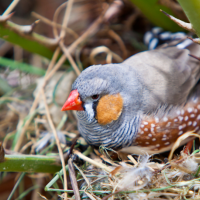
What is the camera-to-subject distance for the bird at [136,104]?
53.4 inches

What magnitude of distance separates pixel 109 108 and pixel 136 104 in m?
0.18

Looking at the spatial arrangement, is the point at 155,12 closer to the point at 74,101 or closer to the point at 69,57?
the point at 69,57

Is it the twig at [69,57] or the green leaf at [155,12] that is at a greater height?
the green leaf at [155,12]

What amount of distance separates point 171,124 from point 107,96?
0.45 metres

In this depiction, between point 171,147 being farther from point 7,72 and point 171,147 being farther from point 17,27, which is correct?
point 7,72

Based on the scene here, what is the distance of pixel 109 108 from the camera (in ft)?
4.50

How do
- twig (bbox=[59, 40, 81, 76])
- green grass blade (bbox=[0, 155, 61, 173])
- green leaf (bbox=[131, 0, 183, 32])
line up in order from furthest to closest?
1. twig (bbox=[59, 40, 81, 76])
2. green leaf (bbox=[131, 0, 183, 32])
3. green grass blade (bbox=[0, 155, 61, 173])

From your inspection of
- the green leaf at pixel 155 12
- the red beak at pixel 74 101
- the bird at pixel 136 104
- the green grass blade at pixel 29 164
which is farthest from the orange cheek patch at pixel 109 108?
the green leaf at pixel 155 12

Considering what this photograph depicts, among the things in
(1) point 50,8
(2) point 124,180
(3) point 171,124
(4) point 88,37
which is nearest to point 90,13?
(4) point 88,37

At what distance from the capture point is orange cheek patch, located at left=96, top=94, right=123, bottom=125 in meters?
1.36

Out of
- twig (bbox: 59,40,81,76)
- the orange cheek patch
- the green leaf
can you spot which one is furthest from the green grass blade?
the green leaf

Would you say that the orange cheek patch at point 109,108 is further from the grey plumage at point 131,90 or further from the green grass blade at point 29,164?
the green grass blade at point 29,164

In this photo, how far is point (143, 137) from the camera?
Result: 1419 mm

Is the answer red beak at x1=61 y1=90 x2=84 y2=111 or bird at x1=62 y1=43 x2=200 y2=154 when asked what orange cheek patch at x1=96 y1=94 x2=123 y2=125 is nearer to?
bird at x1=62 y1=43 x2=200 y2=154
